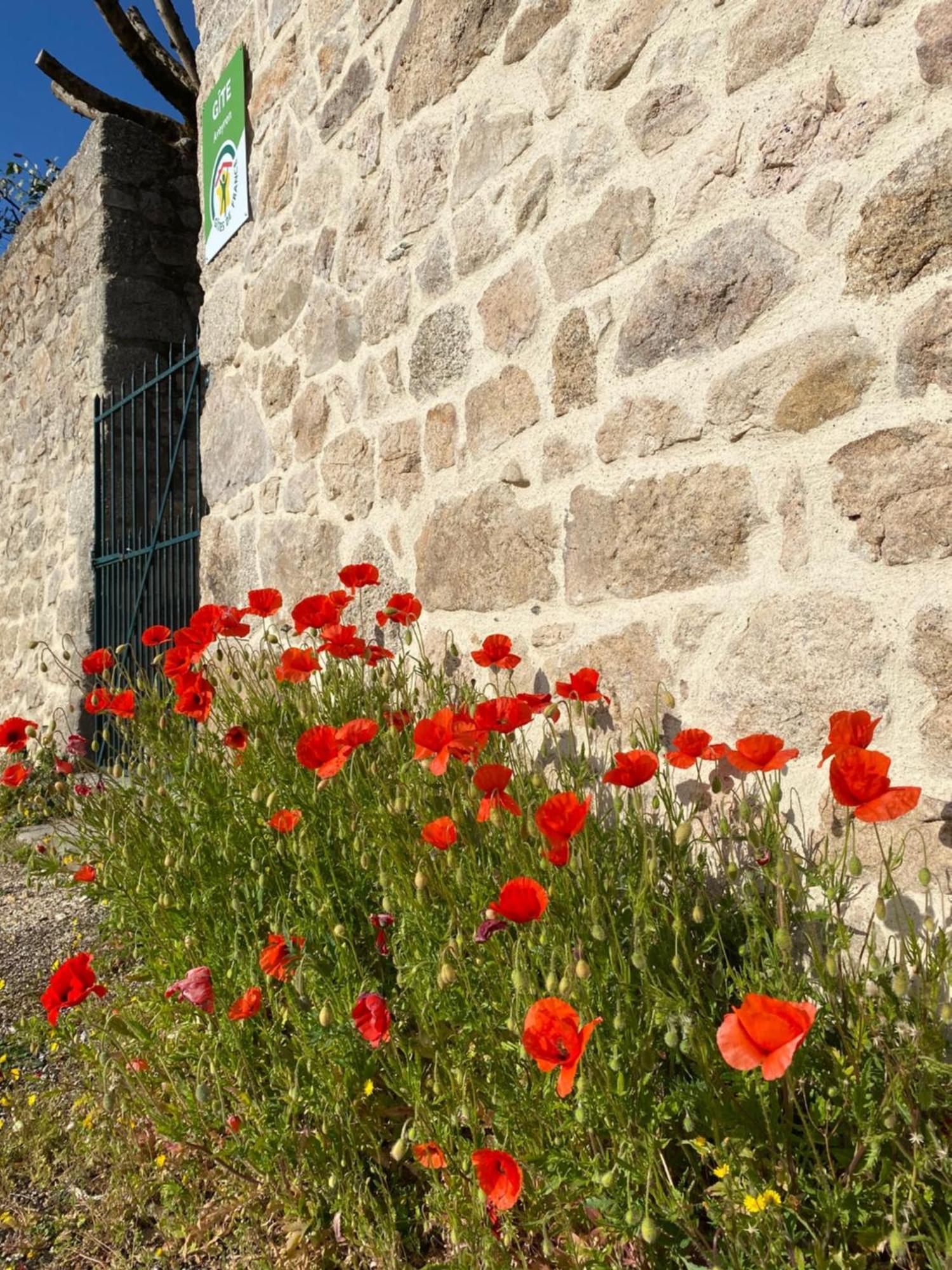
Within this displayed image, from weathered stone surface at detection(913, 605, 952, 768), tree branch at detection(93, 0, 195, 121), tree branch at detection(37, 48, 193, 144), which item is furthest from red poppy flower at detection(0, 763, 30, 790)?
tree branch at detection(93, 0, 195, 121)

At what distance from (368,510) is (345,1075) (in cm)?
189

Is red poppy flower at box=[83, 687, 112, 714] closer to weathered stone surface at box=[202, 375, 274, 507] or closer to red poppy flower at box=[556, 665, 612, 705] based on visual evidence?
red poppy flower at box=[556, 665, 612, 705]

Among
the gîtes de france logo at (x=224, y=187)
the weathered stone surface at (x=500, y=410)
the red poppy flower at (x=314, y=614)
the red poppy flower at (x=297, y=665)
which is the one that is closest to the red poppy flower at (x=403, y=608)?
the red poppy flower at (x=314, y=614)

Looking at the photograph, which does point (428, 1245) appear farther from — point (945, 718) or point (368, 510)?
point (368, 510)

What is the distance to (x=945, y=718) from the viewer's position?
159 centimetres

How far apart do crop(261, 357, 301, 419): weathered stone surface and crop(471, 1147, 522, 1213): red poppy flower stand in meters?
2.83

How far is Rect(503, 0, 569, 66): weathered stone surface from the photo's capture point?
2.36m

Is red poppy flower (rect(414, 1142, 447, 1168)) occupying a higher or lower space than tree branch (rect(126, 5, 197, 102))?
lower

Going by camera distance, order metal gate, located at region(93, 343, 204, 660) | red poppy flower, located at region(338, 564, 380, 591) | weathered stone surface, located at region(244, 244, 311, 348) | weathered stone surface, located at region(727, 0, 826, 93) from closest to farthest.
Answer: weathered stone surface, located at region(727, 0, 826, 93) < red poppy flower, located at region(338, 564, 380, 591) < weathered stone surface, located at region(244, 244, 311, 348) < metal gate, located at region(93, 343, 204, 660)

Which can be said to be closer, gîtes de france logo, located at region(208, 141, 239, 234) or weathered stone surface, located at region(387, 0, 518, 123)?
weathered stone surface, located at region(387, 0, 518, 123)

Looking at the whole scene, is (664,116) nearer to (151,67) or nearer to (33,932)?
(33,932)

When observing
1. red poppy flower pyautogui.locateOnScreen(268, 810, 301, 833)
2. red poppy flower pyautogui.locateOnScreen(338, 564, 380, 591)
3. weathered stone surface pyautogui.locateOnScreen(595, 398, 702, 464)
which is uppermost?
weathered stone surface pyautogui.locateOnScreen(595, 398, 702, 464)

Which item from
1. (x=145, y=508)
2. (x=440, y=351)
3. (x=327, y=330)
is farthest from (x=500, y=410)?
(x=145, y=508)

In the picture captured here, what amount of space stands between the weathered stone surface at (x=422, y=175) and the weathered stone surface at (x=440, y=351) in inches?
12.3
